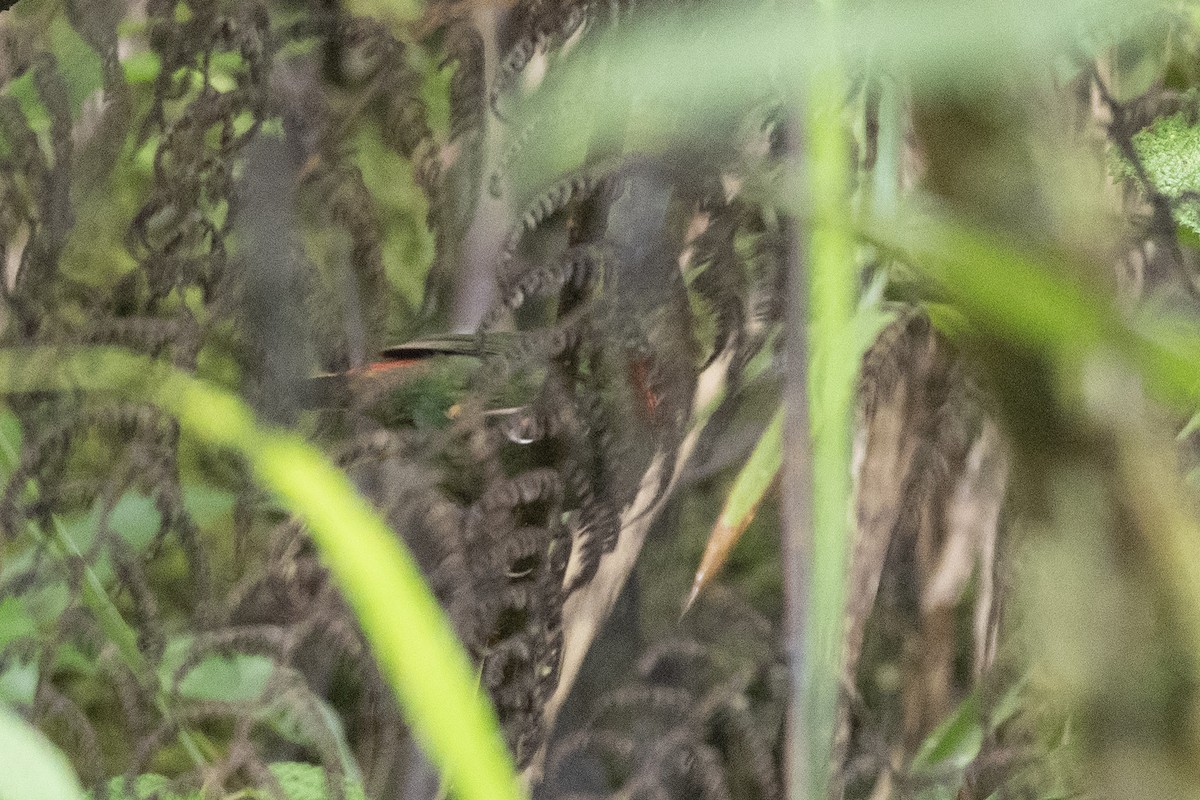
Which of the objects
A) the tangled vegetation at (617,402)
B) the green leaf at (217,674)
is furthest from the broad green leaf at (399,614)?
the green leaf at (217,674)

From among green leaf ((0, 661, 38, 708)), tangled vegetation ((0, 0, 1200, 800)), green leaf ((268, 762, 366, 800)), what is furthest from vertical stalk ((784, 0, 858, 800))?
green leaf ((0, 661, 38, 708))

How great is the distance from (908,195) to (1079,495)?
80mm

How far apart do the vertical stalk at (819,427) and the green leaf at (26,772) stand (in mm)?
179

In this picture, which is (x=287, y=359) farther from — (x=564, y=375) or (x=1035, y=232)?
(x=1035, y=232)

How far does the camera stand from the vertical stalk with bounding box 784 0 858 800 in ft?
0.80

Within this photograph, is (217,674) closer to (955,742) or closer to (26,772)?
(26,772)

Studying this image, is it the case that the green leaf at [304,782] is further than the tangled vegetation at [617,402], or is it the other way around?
the green leaf at [304,782]

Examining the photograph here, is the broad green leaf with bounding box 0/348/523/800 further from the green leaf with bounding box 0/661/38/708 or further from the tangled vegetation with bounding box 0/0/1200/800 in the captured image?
the green leaf with bounding box 0/661/38/708

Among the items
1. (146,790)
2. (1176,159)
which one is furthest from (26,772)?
(1176,159)

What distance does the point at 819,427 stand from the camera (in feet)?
0.86

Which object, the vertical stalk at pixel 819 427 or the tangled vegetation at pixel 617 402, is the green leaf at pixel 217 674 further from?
the vertical stalk at pixel 819 427

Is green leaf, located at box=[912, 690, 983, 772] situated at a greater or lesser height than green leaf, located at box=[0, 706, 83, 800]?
lesser

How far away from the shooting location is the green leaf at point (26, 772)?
236 millimetres

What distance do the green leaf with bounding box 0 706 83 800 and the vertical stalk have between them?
0.59 feet
